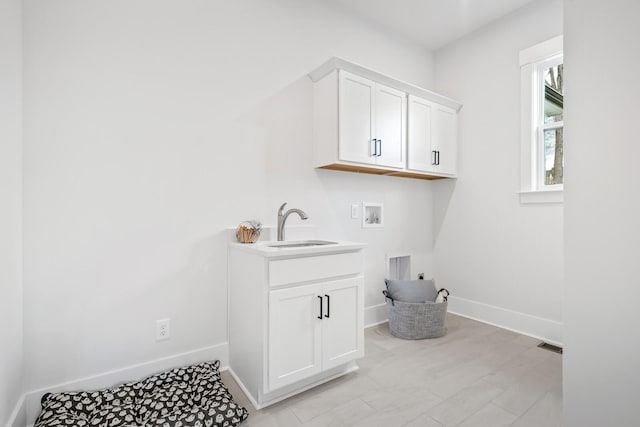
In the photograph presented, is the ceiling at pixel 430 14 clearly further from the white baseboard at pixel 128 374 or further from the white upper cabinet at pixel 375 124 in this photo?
the white baseboard at pixel 128 374

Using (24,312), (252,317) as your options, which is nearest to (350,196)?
Answer: (252,317)

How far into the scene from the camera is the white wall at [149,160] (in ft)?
5.04


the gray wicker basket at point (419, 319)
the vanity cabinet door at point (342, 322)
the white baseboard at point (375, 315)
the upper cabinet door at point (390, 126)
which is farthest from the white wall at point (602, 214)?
the white baseboard at point (375, 315)

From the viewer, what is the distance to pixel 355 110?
2.36 meters

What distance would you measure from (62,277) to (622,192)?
2335 mm

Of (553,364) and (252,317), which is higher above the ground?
(252,317)

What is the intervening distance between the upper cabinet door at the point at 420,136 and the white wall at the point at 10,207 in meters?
2.59

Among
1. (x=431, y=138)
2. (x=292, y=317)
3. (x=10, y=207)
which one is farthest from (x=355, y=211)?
(x=10, y=207)

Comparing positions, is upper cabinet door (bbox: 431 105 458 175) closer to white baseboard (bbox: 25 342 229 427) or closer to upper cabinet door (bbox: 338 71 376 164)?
upper cabinet door (bbox: 338 71 376 164)

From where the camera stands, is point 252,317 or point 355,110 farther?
point 355,110

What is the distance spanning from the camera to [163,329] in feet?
5.98

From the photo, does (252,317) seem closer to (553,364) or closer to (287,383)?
(287,383)

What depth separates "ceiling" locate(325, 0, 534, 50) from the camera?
2605mm

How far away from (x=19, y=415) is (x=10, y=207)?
97 centimetres
